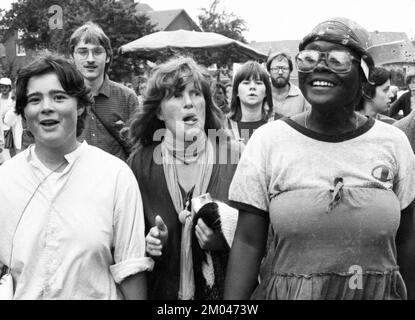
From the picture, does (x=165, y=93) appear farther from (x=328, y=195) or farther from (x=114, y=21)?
(x=114, y=21)

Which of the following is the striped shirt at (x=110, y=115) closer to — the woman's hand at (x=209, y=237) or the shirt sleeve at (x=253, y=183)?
the woman's hand at (x=209, y=237)

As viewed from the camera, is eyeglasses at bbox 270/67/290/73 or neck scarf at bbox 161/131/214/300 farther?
eyeglasses at bbox 270/67/290/73

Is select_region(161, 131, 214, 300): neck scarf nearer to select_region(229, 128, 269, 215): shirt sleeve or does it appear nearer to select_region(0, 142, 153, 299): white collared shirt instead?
select_region(0, 142, 153, 299): white collared shirt

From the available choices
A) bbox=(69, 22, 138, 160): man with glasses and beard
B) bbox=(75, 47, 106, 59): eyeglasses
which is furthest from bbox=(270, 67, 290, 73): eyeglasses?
bbox=(75, 47, 106, 59): eyeglasses

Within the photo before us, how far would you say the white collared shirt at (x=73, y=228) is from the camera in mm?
2641

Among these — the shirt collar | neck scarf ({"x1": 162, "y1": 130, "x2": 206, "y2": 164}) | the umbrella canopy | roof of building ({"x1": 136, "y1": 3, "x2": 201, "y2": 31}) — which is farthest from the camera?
roof of building ({"x1": 136, "y1": 3, "x2": 201, "y2": 31})

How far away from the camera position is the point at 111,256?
2.75 metres

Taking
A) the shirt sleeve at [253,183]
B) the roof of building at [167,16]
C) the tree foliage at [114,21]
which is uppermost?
the shirt sleeve at [253,183]

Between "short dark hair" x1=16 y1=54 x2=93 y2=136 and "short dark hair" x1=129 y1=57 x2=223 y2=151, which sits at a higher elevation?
"short dark hair" x1=16 y1=54 x2=93 y2=136

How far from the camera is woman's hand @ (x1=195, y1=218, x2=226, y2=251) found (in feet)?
9.58

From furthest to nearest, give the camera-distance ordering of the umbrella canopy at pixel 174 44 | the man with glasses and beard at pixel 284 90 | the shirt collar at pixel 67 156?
the umbrella canopy at pixel 174 44 → the man with glasses and beard at pixel 284 90 → the shirt collar at pixel 67 156

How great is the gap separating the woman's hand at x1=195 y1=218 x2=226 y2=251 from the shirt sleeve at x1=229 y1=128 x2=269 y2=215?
0.45m

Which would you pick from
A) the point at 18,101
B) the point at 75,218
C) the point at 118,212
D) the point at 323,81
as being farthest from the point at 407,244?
the point at 18,101

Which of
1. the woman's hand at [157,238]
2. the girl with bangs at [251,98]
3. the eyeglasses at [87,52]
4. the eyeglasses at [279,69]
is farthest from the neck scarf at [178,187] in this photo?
the eyeglasses at [279,69]
